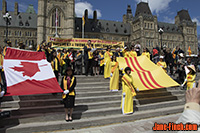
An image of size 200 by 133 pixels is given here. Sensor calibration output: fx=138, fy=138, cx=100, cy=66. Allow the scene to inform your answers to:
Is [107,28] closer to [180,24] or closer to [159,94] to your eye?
[180,24]

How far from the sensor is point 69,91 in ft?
15.7

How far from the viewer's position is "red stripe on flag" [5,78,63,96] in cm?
408

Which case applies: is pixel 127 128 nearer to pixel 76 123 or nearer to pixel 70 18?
pixel 76 123

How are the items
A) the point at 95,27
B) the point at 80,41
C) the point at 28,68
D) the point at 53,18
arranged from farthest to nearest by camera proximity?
the point at 95,27
the point at 53,18
the point at 80,41
the point at 28,68

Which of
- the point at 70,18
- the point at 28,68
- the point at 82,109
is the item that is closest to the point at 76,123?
the point at 82,109

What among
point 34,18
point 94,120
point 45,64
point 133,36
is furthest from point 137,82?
point 133,36

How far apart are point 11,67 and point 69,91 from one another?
2193 mm

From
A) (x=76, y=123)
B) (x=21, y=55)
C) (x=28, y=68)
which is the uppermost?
(x=21, y=55)

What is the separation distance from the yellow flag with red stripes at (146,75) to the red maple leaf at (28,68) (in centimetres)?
448

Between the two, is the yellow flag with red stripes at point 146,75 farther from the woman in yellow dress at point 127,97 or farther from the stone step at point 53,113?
the stone step at point 53,113

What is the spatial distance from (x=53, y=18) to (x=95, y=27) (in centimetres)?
2592

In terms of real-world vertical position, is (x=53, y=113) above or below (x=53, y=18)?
below

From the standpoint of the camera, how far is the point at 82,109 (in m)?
5.70

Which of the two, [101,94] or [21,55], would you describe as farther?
[101,94]
